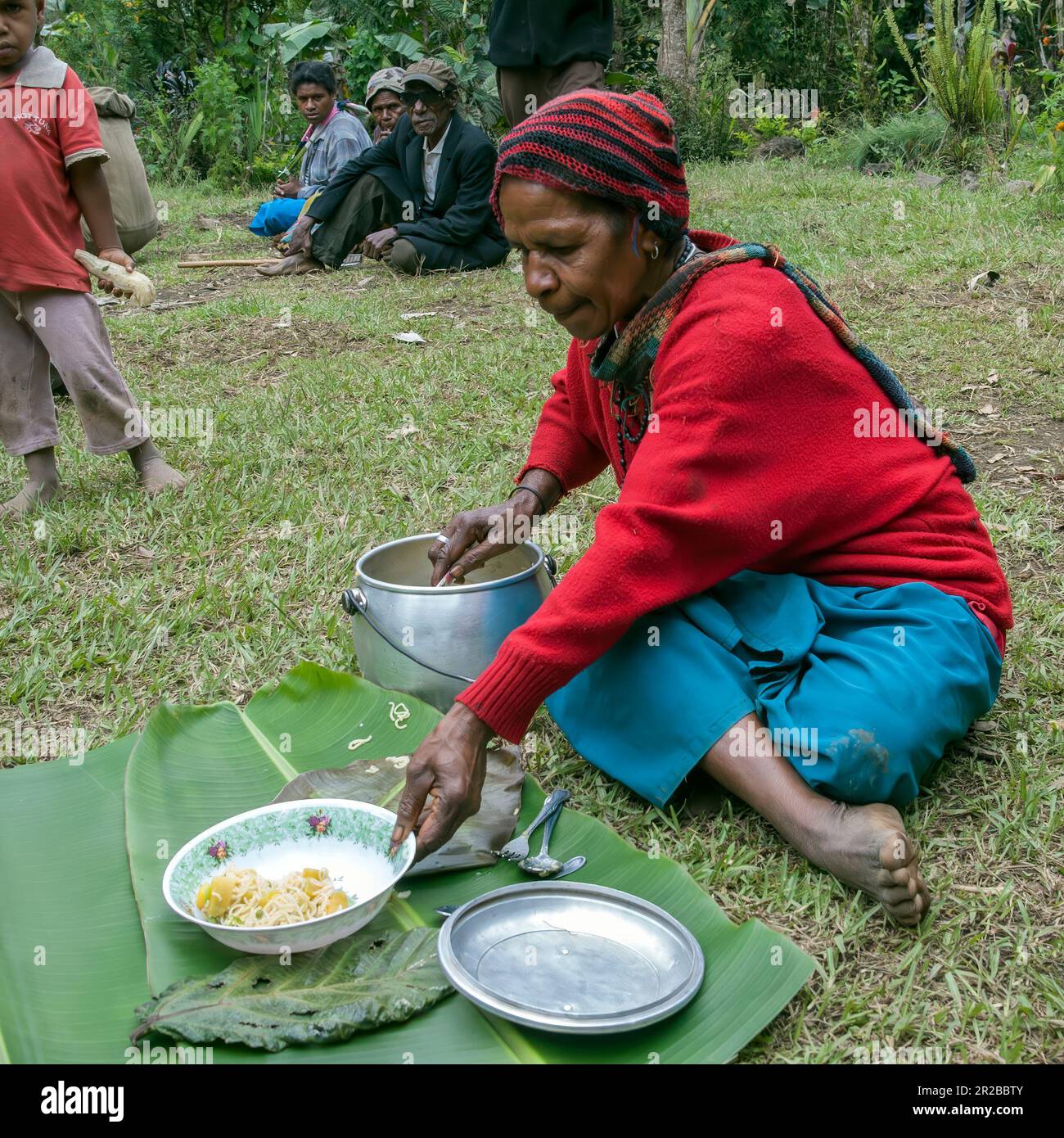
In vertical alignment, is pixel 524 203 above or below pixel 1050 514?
above

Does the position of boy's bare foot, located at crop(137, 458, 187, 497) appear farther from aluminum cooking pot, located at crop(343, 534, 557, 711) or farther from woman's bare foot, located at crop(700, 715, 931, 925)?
woman's bare foot, located at crop(700, 715, 931, 925)

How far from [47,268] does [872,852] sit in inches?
118

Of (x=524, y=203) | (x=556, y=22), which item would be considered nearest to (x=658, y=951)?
(x=524, y=203)

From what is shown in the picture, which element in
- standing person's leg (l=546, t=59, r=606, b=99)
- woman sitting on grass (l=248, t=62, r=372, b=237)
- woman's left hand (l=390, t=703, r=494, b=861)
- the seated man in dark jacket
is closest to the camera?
woman's left hand (l=390, t=703, r=494, b=861)

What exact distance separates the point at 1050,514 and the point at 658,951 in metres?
2.17

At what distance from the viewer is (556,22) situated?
19.2 feet

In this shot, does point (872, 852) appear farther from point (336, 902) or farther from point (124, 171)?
point (124, 171)

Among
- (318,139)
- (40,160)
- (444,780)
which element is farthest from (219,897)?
(318,139)

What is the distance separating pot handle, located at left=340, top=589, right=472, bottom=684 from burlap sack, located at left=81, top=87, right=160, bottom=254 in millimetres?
4382

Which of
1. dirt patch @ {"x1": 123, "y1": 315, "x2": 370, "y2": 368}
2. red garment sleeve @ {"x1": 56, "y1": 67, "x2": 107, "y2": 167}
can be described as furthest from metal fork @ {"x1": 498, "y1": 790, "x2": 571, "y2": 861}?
dirt patch @ {"x1": 123, "y1": 315, "x2": 370, "y2": 368}

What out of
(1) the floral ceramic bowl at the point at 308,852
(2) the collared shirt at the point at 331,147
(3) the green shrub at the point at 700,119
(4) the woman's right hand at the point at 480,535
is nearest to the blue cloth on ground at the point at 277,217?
(2) the collared shirt at the point at 331,147

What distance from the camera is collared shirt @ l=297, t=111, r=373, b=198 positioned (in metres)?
8.59
